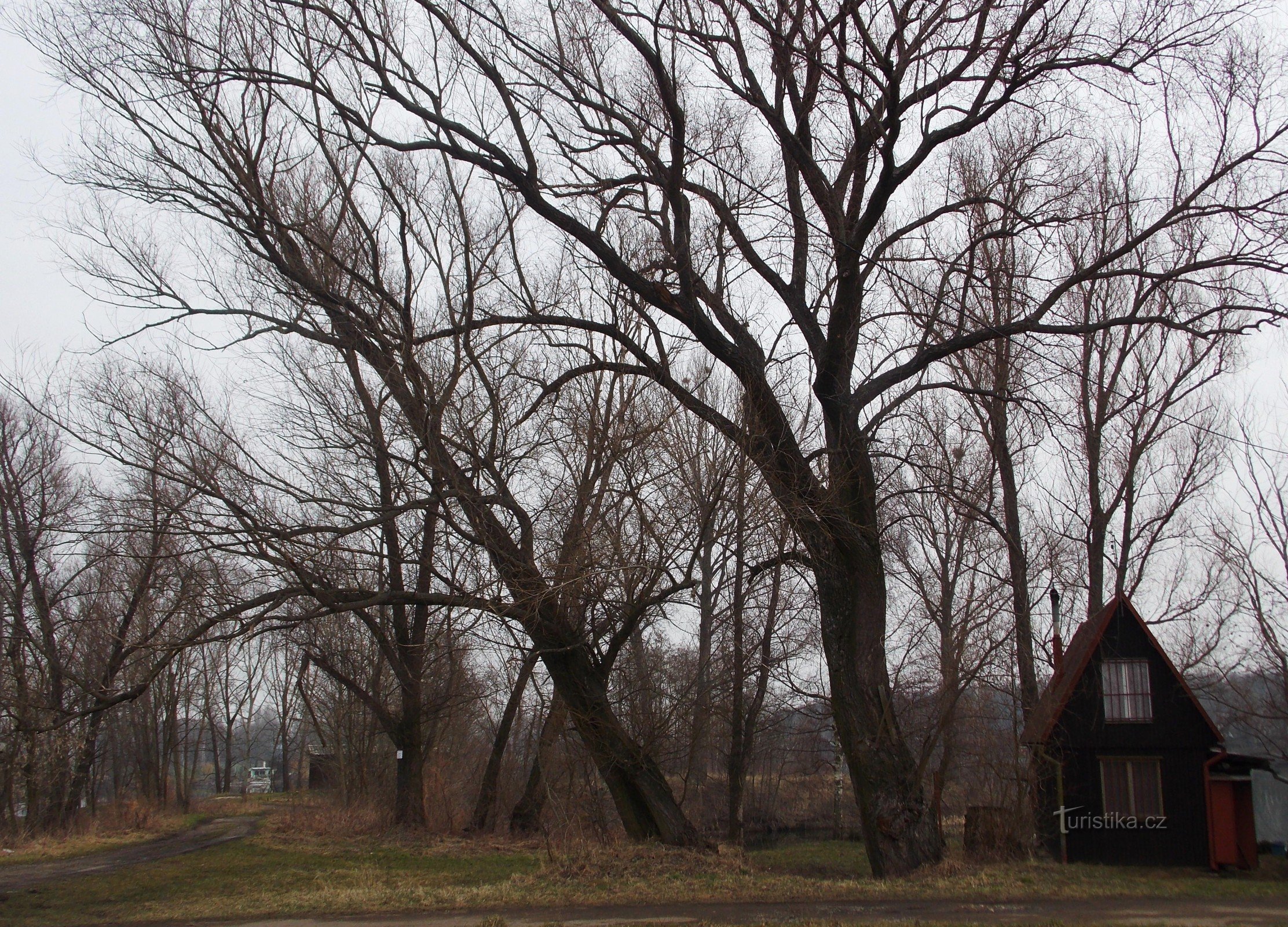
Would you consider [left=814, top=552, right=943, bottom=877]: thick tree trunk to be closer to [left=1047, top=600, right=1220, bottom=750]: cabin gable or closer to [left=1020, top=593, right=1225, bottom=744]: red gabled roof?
[left=1020, top=593, right=1225, bottom=744]: red gabled roof

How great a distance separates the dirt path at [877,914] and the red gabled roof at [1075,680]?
10.1 m

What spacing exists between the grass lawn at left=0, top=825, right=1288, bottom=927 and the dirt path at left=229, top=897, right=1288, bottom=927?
1.08ft

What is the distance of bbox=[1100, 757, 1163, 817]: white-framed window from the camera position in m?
18.3

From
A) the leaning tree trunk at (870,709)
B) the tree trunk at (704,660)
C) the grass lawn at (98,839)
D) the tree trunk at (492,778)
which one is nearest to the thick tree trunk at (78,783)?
the grass lawn at (98,839)

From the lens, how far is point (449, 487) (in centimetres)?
1052

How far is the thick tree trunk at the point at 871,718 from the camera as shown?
9875mm

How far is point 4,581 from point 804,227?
24.4m

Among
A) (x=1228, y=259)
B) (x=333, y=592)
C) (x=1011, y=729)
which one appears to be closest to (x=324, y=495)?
(x=333, y=592)

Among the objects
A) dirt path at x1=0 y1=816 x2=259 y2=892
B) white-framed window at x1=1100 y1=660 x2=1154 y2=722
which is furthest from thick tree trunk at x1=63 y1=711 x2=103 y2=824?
white-framed window at x1=1100 y1=660 x2=1154 y2=722

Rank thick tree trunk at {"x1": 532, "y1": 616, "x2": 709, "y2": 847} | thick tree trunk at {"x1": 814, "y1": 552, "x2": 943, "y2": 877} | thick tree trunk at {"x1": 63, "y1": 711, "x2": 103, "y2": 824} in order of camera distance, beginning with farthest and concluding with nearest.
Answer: thick tree trunk at {"x1": 63, "y1": 711, "x2": 103, "y2": 824}, thick tree trunk at {"x1": 532, "y1": 616, "x2": 709, "y2": 847}, thick tree trunk at {"x1": 814, "y1": 552, "x2": 943, "y2": 877}

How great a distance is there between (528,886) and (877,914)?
382 cm

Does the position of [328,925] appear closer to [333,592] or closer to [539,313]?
[333,592]

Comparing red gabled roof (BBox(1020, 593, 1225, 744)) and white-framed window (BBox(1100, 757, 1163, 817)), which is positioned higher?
red gabled roof (BBox(1020, 593, 1225, 744))

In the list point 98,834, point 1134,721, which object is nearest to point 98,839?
point 98,834
